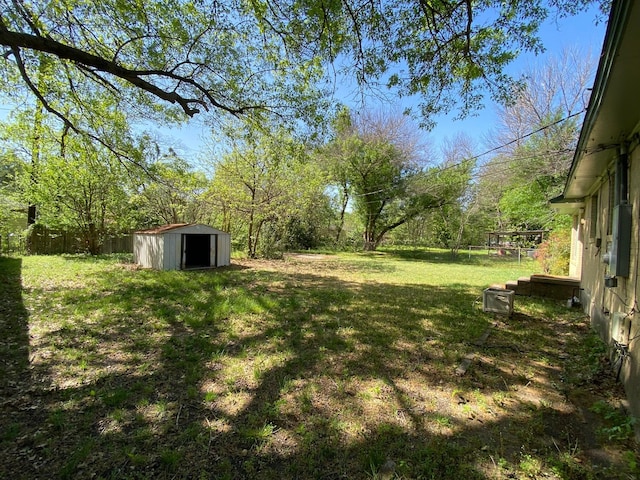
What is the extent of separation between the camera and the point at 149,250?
376 inches

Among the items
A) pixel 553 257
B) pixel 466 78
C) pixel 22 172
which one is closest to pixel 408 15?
pixel 466 78

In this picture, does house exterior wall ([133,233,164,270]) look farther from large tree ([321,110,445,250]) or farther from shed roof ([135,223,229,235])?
large tree ([321,110,445,250])

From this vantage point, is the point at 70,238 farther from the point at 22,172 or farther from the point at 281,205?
the point at 281,205

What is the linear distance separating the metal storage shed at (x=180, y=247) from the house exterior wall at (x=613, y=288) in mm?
9639

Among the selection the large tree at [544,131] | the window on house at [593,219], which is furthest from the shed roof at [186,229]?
the large tree at [544,131]

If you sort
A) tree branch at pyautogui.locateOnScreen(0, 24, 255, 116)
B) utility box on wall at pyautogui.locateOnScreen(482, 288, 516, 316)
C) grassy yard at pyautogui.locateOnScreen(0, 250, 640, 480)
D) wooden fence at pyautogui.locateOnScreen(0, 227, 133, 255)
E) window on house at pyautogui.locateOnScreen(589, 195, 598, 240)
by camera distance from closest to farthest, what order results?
grassy yard at pyautogui.locateOnScreen(0, 250, 640, 480), tree branch at pyautogui.locateOnScreen(0, 24, 255, 116), window on house at pyautogui.locateOnScreen(589, 195, 598, 240), utility box on wall at pyautogui.locateOnScreen(482, 288, 516, 316), wooden fence at pyautogui.locateOnScreen(0, 227, 133, 255)

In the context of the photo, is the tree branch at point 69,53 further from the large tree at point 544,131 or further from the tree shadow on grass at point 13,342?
the large tree at point 544,131

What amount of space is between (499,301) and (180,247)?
8594 millimetres

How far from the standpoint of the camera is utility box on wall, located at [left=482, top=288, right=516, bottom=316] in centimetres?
518

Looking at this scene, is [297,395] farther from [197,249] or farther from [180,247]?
Result: [197,249]

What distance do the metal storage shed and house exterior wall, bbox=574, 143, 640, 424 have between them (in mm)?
9639

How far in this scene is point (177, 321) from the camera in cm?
452

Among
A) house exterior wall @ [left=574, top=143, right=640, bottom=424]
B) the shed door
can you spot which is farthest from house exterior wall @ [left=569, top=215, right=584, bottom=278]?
the shed door

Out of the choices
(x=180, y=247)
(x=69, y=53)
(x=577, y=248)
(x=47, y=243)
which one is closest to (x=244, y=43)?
(x=69, y=53)
